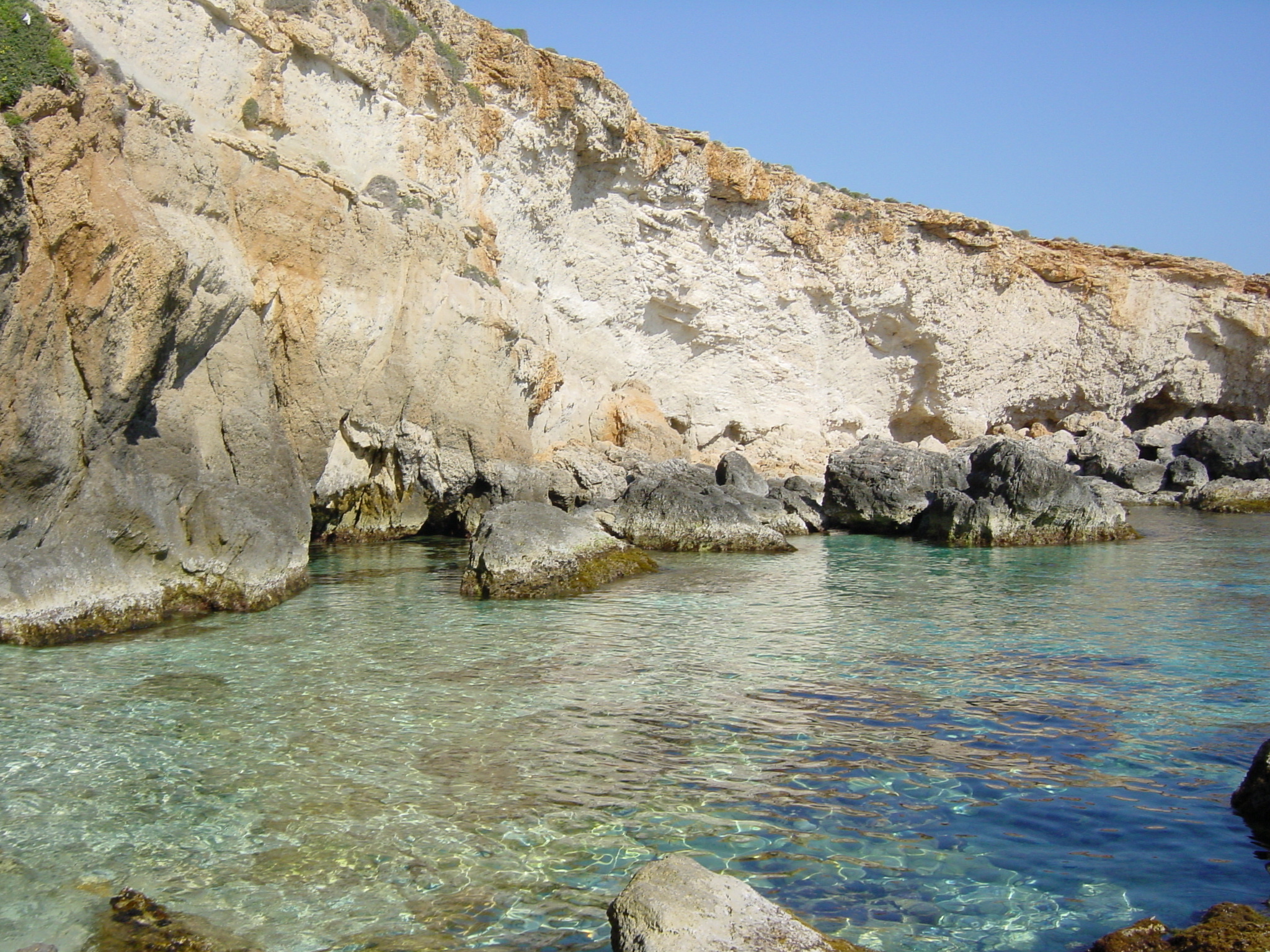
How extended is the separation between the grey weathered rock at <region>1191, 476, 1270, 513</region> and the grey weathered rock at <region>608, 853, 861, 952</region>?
1185 inches

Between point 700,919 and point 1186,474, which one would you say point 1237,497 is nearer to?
point 1186,474

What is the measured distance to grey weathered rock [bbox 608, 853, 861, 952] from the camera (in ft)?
13.7

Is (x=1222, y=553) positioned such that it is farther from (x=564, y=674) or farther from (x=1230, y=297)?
(x=1230, y=297)

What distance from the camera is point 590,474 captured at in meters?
24.5

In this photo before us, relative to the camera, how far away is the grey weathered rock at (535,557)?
14492mm

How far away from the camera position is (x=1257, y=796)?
6.27 metres

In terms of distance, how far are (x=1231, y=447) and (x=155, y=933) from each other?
37.0 meters

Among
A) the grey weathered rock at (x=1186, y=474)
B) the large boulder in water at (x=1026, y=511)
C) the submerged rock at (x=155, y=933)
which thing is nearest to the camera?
the submerged rock at (x=155, y=933)

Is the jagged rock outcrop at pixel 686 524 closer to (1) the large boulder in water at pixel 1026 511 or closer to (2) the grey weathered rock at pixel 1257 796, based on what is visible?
(1) the large boulder in water at pixel 1026 511

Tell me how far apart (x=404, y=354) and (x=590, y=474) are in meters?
6.09

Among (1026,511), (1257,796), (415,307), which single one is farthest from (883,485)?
(1257,796)

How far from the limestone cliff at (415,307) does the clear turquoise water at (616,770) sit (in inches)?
104

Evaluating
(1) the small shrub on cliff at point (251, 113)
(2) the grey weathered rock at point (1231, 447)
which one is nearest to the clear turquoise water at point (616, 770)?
(1) the small shrub on cliff at point (251, 113)

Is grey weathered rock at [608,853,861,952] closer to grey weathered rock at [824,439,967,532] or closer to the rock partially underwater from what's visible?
the rock partially underwater
